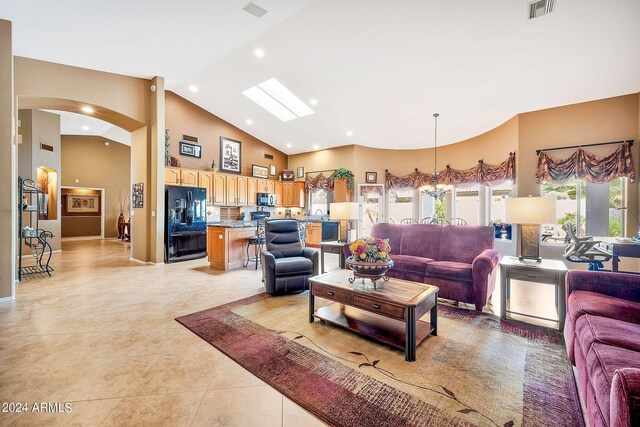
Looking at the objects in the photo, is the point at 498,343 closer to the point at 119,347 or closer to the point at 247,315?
the point at 247,315

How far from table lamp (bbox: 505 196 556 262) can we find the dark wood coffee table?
1.52m

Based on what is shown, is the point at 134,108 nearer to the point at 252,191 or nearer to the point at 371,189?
the point at 252,191

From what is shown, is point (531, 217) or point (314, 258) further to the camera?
point (314, 258)

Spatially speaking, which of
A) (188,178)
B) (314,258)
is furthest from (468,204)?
(188,178)

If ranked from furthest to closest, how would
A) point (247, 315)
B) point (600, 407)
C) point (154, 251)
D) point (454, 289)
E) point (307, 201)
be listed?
A: point (307, 201) < point (154, 251) < point (454, 289) < point (247, 315) < point (600, 407)

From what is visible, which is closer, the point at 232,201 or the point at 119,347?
the point at 119,347

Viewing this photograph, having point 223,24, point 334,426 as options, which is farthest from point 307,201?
point 334,426

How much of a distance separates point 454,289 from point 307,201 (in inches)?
258

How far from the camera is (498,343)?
7.97ft

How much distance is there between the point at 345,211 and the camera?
14.3ft

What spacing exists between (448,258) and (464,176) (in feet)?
12.8

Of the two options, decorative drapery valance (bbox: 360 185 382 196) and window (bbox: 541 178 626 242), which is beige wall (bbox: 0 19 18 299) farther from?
window (bbox: 541 178 626 242)

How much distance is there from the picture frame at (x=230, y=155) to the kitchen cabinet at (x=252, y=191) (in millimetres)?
462

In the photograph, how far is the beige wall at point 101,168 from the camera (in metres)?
10.2
